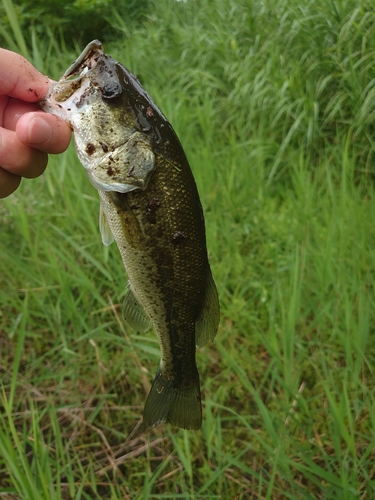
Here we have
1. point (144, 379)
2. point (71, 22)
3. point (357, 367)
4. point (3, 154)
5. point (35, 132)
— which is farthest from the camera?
point (71, 22)

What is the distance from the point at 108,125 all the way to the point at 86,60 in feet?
0.73

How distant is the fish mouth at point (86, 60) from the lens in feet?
4.13

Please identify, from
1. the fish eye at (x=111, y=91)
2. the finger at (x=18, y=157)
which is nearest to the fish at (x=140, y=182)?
the fish eye at (x=111, y=91)

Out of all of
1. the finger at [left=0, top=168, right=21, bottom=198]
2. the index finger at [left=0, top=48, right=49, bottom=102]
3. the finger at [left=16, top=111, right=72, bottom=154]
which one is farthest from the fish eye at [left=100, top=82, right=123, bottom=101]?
the finger at [left=0, top=168, right=21, bottom=198]

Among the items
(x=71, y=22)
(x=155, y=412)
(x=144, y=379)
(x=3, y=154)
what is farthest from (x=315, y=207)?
(x=71, y=22)

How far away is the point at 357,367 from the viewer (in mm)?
1659

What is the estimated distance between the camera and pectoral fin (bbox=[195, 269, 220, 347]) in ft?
4.47

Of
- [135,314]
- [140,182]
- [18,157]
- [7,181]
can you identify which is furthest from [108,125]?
[135,314]

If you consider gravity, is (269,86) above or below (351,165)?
above

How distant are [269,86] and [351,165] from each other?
112 cm

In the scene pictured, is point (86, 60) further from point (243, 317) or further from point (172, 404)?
point (243, 317)

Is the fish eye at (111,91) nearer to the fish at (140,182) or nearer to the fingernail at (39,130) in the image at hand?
the fish at (140,182)

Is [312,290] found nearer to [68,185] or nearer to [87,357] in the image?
[87,357]

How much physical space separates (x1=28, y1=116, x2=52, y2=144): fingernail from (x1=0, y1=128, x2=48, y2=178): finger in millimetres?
143
